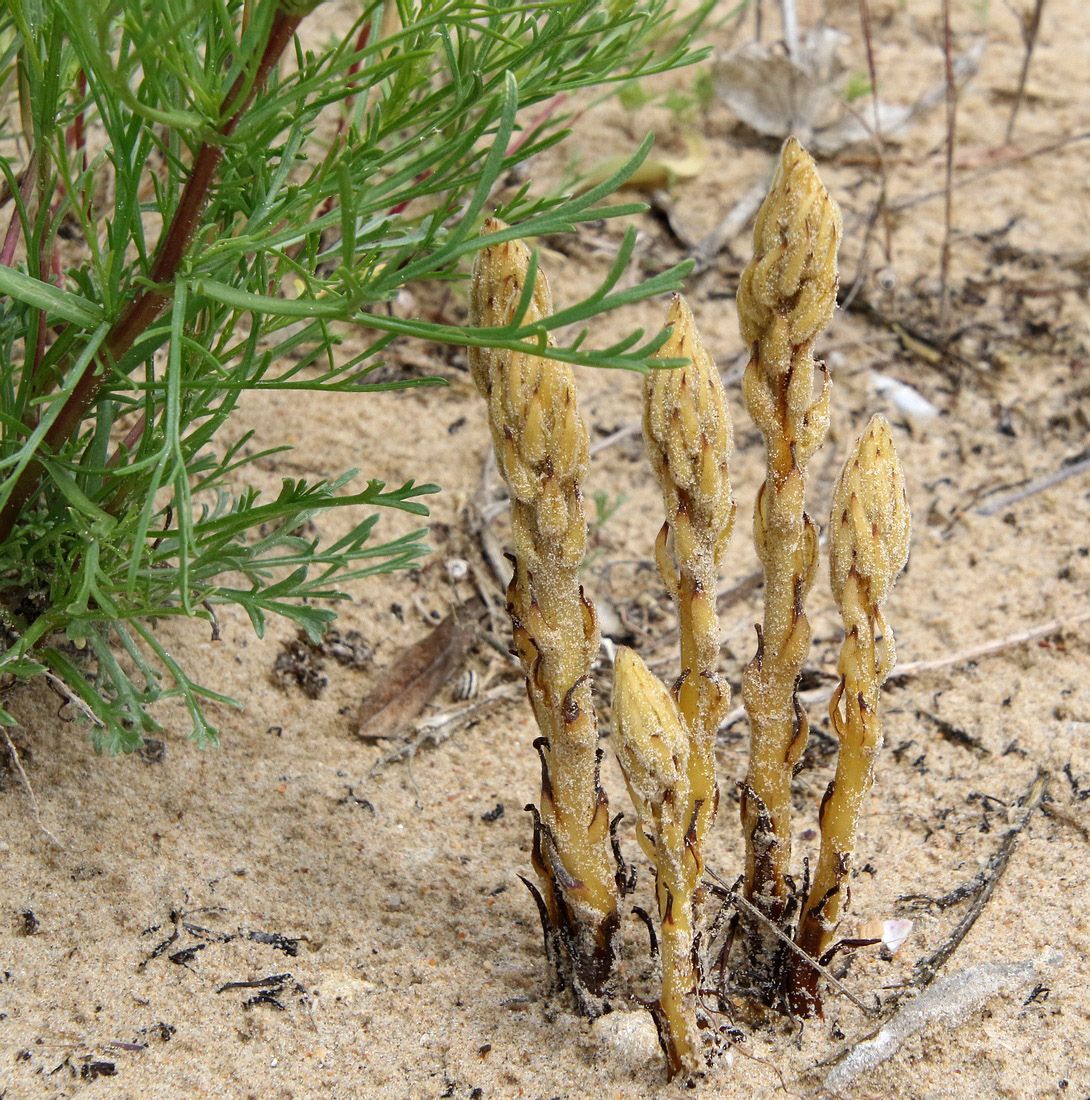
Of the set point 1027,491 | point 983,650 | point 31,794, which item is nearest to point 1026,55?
point 1027,491

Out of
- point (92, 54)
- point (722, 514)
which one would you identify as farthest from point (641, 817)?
point (92, 54)

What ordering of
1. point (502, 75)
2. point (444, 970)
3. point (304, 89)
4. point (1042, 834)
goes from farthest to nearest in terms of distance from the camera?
point (1042, 834)
point (444, 970)
point (502, 75)
point (304, 89)

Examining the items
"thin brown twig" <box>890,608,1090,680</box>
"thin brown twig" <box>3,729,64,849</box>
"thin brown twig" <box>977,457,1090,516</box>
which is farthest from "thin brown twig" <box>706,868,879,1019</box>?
"thin brown twig" <box>977,457,1090,516</box>

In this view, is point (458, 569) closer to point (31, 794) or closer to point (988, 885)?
point (31, 794)

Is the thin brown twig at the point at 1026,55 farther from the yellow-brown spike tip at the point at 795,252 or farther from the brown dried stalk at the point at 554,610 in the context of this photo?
the brown dried stalk at the point at 554,610

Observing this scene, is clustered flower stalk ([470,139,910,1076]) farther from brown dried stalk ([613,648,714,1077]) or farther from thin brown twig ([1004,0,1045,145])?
thin brown twig ([1004,0,1045,145])

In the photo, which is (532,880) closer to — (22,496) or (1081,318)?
(22,496)

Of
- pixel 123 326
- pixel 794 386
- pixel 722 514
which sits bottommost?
pixel 722 514
